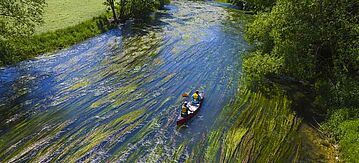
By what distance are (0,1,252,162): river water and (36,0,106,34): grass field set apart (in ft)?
18.6

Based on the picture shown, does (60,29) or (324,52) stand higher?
(324,52)

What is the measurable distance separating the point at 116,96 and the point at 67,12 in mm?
33533

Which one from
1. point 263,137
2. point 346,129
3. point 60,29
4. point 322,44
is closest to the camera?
point 346,129

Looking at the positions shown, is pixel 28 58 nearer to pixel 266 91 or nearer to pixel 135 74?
pixel 135 74

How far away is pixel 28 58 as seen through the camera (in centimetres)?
3669

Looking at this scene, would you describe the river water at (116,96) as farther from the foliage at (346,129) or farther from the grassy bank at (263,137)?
the foliage at (346,129)

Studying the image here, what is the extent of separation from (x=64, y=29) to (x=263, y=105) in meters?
30.5

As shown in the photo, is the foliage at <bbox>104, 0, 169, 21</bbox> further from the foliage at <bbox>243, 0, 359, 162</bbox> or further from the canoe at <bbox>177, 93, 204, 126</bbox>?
the canoe at <bbox>177, 93, 204, 126</bbox>

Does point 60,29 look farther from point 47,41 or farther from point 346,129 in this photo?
point 346,129

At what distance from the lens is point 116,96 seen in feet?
91.4

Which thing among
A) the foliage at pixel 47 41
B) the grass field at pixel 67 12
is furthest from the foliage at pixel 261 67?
the grass field at pixel 67 12

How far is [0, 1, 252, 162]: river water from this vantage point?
20547mm

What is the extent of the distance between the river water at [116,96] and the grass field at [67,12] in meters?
5.66

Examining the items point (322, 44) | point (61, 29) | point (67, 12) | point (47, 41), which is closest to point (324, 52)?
point (322, 44)
